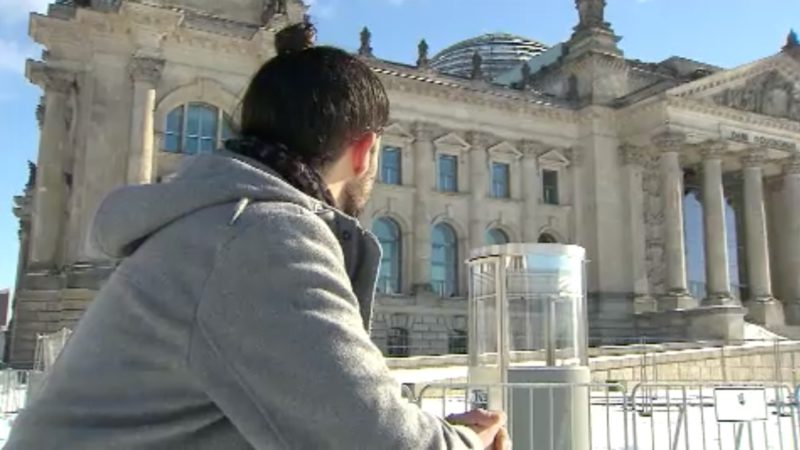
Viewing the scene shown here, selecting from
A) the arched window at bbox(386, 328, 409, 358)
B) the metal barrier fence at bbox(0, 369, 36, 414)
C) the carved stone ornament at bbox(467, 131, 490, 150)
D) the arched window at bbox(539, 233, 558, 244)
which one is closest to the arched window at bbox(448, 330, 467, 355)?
the arched window at bbox(386, 328, 409, 358)

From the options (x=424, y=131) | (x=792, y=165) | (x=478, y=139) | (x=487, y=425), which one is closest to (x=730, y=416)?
(x=487, y=425)

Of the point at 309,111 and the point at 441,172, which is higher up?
the point at 441,172

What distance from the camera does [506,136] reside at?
39938 mm

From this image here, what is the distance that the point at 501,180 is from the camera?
132ft

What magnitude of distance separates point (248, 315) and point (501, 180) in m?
39.1

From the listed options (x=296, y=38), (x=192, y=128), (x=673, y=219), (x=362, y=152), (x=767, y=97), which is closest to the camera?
(x=362, y=152)

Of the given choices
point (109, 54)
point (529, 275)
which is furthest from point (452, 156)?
point (529, 275)

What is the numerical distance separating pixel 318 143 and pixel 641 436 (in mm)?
11516

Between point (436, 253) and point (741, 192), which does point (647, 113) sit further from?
point (436, 253)

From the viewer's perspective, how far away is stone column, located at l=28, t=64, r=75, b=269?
30.8 meters

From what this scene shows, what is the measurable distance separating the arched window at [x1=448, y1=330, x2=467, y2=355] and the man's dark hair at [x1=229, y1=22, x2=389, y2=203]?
34.9 metres

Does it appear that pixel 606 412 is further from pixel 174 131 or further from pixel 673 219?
pixel 673 219

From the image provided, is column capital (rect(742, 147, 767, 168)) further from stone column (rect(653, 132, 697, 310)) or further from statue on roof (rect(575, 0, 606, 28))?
statue on roof (rect(575, 0, 606, 28))

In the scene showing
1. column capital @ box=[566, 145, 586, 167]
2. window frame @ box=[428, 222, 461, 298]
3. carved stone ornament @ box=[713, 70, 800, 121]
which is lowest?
window frame @ box=[428, 222, 461, 298]
